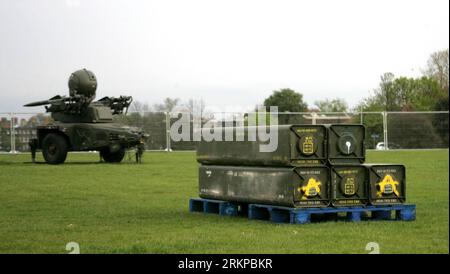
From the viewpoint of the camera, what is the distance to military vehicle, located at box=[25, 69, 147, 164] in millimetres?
32594

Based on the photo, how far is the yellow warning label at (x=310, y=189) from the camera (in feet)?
43.1

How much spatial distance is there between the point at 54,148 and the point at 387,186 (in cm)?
2069

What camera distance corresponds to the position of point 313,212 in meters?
13.0

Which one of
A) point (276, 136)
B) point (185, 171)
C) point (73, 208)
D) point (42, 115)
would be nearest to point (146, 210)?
point (73, 208)

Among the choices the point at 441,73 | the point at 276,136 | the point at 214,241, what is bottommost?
the point at 214,241

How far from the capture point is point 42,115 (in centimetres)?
4547

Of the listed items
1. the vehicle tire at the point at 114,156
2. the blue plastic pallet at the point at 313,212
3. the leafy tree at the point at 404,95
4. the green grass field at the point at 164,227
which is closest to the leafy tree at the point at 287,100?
the leafy tree at the point at 404,95

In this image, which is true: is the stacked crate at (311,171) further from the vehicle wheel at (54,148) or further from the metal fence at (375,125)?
the metal fence at (375,125)

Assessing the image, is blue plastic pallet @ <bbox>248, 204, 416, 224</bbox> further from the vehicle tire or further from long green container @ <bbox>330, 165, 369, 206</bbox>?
the vehicle tire

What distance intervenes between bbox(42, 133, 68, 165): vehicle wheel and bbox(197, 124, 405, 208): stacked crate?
18785 mm

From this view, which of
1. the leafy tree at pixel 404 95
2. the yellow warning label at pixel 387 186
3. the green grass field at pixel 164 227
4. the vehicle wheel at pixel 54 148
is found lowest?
the green grass field at pixel 164 227

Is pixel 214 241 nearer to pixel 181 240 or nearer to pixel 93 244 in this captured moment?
pixel 181 240

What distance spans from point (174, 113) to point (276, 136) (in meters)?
35.5

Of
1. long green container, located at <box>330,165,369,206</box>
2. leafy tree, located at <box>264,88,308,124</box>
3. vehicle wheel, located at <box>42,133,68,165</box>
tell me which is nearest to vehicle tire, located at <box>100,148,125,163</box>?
vehicle wheel, located at <box>42,133,68,165</box>
